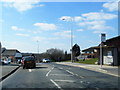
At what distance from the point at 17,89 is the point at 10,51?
105 metres

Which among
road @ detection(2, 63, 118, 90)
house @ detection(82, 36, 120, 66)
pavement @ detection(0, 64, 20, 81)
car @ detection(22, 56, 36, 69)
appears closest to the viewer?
road @ detection(2, 63, 118, 90)

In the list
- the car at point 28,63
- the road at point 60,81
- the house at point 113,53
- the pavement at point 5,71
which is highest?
the house at point 113,53

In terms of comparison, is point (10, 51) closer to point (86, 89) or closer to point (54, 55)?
point (54, 55)

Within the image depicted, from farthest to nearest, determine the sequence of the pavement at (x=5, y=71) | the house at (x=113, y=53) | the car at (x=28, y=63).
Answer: the house at (x=113, y=53)
the car at (x=28, y=63)
the pavement at (x=5, y=71)

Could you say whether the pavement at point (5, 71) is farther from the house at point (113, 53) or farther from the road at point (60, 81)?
the house at point (113, 53)

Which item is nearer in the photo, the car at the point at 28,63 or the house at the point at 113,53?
the car at the point at 28,63

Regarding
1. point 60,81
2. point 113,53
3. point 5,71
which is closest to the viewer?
point 60,81

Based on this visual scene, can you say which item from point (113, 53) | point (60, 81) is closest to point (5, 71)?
point (60, 81)

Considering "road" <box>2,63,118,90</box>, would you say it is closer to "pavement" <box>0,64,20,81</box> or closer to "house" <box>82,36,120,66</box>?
"pavement" <box>0,64,20,81</box>

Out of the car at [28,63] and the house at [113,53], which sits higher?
the house at [113,53]

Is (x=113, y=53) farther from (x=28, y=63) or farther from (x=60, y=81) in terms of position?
(x=60, y=81)

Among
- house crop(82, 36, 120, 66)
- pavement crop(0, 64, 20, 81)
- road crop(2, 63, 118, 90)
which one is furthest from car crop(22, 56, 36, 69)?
house crop(82, 36, 120, 66)

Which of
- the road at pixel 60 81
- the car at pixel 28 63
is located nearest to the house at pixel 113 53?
the car at pixel 28 63

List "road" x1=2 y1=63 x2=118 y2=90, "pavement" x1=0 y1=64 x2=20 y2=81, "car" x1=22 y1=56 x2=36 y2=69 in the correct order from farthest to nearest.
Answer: "car" x1=22 y1=56 x2=36 y2=69
"pavement" x1=0 y1=64 x2=20 y2=81
"road" x1=2 y1=63 x2=118 y2=90
